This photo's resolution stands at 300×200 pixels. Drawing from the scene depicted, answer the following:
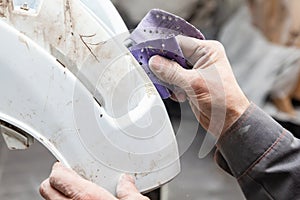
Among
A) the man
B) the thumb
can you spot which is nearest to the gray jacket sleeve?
the man

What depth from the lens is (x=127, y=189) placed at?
671 mm

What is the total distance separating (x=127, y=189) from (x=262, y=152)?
0.22m

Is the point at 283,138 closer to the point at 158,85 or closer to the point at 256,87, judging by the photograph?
the point at 158,85

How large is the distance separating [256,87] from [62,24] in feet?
5.22

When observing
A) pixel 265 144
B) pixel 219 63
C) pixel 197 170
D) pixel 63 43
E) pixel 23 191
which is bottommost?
pixel 197 170

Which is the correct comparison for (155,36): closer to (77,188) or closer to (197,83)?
(197,83)

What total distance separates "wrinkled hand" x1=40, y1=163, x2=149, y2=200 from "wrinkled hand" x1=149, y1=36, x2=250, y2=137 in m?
0.16

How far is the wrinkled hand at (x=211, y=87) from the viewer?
781 millimetres

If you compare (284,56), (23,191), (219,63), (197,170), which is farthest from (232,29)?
(219,63)

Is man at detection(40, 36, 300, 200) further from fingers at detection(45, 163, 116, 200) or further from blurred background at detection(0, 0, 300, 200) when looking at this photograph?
blurred background at detection(0, 0, 300, 200)

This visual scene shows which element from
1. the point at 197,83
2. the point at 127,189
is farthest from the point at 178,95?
the point at 127,189

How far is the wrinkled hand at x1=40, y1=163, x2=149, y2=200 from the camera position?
2.16ft

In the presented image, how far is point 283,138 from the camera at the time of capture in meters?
0.81

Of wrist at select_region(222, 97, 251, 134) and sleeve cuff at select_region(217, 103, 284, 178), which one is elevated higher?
wrist at select_region(222, 97, 251, 134)
